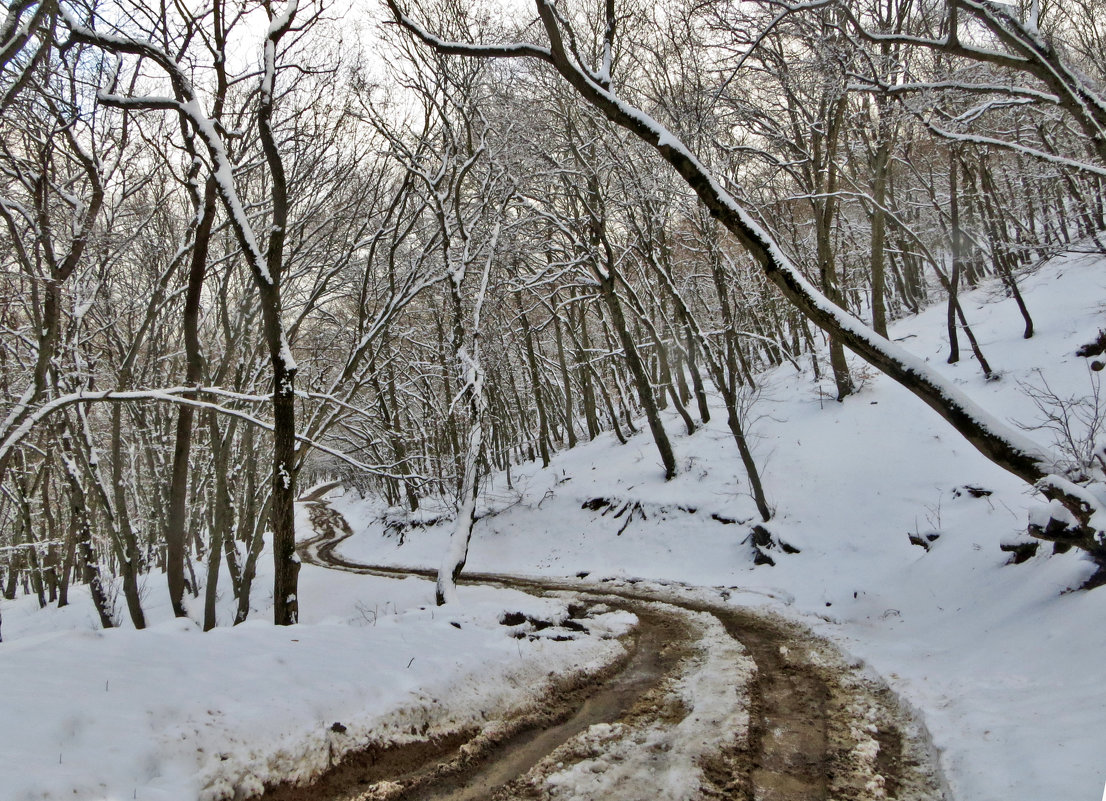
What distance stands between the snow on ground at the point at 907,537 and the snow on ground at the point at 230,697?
3870 mm

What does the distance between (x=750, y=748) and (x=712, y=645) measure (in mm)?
3307

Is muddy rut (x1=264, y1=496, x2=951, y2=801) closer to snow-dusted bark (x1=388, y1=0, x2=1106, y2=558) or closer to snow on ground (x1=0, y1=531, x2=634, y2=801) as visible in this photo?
snow on ground (x1=0, y1=531, x2=634, y2=801)

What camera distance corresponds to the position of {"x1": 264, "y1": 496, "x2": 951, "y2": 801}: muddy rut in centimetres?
416

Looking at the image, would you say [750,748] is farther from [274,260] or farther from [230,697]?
[274,260]

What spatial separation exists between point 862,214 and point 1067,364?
58.1 feet

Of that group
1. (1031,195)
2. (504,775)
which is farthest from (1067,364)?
(504,775)

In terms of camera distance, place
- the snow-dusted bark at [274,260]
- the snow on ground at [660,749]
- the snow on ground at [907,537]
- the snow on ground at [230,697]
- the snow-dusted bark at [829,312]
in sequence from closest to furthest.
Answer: the snow on ground at [230,697], the snow on ground at [660,749], the snow on ground at [907,537], the snow-dusted bark at [829,312], the snow-dusted bark at [274,260]

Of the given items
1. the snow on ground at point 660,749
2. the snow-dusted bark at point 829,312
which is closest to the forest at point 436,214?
the snow-dusted bark at point 829,312

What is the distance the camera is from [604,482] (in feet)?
65.2

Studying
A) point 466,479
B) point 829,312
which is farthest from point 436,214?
point 829,312

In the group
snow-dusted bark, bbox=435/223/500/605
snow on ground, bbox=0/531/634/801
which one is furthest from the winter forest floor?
snow-dusted bark, bbox=435/223/500/605

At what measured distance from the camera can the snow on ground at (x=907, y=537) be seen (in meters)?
4.72

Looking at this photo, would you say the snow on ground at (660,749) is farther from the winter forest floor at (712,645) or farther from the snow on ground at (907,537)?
the snow on ground at (907,537)

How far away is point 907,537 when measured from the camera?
11.3m
